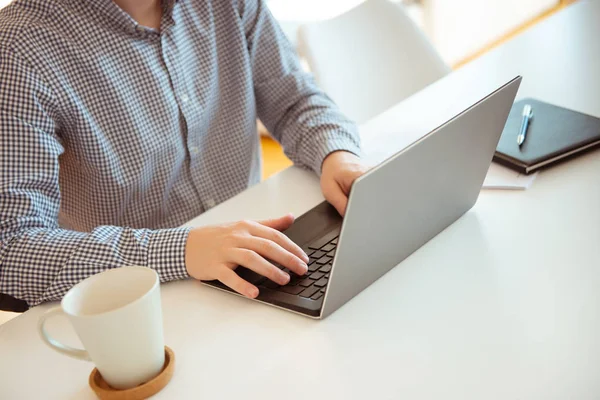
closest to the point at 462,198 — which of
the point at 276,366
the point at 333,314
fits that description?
the point at 333,314

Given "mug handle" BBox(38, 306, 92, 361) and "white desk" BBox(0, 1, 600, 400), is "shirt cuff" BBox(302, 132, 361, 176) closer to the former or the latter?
"white desk" BBox(0, 1, 600, 400)

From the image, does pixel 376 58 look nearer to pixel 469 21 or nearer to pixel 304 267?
pixel 304 267

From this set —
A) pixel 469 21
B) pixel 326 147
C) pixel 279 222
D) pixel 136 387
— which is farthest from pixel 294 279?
pixel 469 21

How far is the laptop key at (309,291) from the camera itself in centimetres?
79

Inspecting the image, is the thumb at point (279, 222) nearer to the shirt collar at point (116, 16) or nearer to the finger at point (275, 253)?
the finger at point (275, 253)

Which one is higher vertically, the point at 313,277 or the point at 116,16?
the point at 116,16

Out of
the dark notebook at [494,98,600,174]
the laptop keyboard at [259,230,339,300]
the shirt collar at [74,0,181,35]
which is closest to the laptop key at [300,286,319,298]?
the laptop keyboard at [259,230,339,300]

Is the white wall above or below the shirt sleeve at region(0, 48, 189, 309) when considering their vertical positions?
below

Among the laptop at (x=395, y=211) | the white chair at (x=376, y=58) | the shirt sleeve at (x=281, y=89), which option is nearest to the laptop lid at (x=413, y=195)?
the laptop at (x=395, y=211)

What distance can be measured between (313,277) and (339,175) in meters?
0.26

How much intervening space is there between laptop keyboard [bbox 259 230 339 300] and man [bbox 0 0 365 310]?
0.02 metres

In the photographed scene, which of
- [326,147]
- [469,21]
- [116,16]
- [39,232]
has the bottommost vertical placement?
[469,21]

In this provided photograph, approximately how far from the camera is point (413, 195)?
763 mm

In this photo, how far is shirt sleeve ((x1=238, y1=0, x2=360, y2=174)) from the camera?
1244 millimetres
